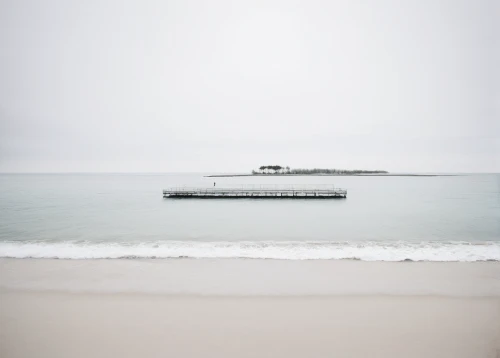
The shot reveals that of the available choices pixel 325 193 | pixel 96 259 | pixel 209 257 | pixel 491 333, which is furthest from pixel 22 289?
pixel 325 193

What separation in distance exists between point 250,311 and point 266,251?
5.30 m

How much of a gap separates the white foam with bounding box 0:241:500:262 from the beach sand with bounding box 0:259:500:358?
4.54 feet

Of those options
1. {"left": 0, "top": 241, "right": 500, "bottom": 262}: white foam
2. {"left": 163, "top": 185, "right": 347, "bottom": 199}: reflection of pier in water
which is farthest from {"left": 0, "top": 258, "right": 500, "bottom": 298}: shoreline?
{"left": 163, "top": 185, "right": 347, "bottom": 199}: reflection of pier in water

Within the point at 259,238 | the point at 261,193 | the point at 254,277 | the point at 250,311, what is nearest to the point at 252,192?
the point at 261,193

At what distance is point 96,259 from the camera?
374 inches

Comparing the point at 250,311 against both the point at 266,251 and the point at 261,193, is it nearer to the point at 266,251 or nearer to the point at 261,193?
the point at 266,251

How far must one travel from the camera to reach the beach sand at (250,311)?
4324 mm

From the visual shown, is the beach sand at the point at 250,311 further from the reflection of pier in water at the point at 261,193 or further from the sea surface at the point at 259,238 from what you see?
the reflection of pier in water at the point at 261,193

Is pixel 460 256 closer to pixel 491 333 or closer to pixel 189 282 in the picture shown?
pixel 491 333

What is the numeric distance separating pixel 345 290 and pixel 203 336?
386 centimetres

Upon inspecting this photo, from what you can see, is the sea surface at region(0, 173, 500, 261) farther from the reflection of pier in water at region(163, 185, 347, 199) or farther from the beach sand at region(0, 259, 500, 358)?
the reflection of pier in water at region(163, 185, 347, 199)

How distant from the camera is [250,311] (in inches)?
213

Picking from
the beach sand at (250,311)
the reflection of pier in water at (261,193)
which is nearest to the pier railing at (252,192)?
the reflection of pier in water at (261,193)

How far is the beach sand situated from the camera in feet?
14.2
